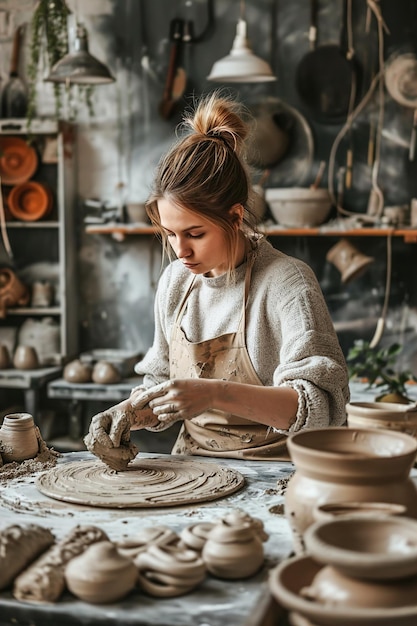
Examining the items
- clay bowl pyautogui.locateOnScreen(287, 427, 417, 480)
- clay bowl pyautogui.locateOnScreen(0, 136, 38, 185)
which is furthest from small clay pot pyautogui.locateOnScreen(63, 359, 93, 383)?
clay bowl pyautogui.locateOnScreen(287, 427, 417, 480)

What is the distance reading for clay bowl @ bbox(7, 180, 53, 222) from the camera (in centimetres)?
580

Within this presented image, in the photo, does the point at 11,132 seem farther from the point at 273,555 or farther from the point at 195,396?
the point at 273,555

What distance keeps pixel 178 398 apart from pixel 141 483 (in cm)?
26

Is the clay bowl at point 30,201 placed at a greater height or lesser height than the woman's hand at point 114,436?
greater

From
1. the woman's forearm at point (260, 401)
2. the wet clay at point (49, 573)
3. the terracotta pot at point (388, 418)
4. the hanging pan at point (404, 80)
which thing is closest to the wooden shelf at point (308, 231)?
the hanging pan at point (404, 80)

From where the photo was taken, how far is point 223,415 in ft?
9.32

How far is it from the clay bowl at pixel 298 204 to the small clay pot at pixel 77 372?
1.57 meters

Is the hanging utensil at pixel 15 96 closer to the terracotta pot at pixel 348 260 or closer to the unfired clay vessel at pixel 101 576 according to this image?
the terracotta pot at pixel 348 260

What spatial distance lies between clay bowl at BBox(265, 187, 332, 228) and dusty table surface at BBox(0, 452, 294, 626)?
2.90 metres

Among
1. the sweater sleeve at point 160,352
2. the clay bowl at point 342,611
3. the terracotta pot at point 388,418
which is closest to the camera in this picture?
the clay bowl at point 342,611

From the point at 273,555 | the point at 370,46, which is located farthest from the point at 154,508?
the point at 370,46

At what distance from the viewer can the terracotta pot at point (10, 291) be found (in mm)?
5746

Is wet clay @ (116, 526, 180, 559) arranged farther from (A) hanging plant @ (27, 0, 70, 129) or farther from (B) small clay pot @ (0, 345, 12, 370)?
(A) hanging plant @ (27, 0, 70, 129)

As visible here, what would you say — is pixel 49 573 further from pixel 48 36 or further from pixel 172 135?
pixel 48 36
